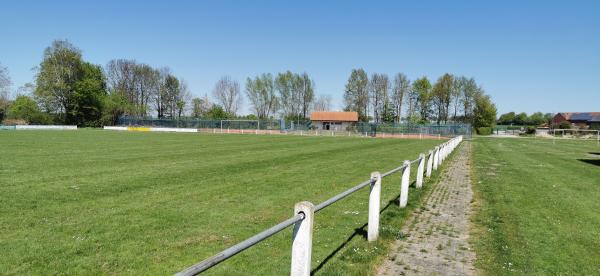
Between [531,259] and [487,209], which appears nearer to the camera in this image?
[531,259]

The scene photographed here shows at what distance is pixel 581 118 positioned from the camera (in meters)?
113

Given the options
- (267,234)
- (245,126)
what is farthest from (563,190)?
(245,126)

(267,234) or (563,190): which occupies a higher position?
(267,234)

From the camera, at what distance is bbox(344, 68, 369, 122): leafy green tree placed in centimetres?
9725

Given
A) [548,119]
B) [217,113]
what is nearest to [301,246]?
[217,113]

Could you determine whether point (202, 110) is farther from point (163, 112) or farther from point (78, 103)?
point (78, 103)

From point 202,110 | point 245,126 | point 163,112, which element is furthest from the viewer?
point 202,110

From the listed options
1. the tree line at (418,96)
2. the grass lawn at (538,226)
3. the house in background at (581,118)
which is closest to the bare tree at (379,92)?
the tree line at (418,96)

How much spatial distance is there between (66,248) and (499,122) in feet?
529

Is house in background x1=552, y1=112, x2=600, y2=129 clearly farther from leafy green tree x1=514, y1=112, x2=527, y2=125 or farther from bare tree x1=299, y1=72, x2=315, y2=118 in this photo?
bare tree x1=299, y1=72, x2=315, y2=118

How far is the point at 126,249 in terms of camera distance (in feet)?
18.9

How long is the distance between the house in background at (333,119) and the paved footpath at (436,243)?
86559 millimetres

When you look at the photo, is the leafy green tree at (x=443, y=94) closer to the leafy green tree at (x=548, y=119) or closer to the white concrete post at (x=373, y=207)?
the leafy green tree at (x=548, y=119)

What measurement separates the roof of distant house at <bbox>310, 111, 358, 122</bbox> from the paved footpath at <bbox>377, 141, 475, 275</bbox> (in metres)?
87.6
